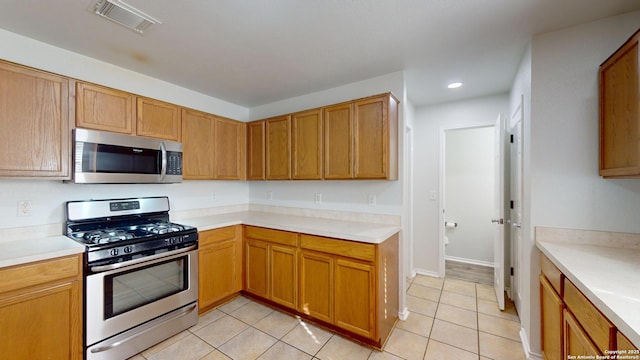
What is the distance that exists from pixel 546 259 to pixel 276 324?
7.48 feet

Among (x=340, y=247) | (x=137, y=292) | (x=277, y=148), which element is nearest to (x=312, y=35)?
(x=277, y=148)

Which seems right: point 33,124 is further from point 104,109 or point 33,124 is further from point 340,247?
point 340,247

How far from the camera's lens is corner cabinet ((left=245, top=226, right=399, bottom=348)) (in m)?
2.06

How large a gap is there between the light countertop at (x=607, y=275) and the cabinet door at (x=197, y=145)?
319cm

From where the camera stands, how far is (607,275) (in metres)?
1.23

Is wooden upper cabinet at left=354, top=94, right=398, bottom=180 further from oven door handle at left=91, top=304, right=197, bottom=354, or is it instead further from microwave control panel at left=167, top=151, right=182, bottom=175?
oven door handle at left=91, top=304, right=197, bottom=354

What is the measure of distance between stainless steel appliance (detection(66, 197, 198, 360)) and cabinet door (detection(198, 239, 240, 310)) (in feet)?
0.39

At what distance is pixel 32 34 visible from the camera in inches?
74.9

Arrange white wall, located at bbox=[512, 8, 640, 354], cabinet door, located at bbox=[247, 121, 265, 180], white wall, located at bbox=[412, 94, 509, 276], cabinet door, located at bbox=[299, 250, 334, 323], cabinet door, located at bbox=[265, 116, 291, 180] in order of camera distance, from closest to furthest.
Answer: white wall, located at bbox=[512, 8, 640, 354] < cabinet door, located at bbox=[299, 250, 334, 323] < cabinet door, located at bbox=[265, 116, 291, 180] < cabinet door, located at bbox=[247, 121, 265, 180] < white wall, located at bbox=[412, 94, 509, 276]

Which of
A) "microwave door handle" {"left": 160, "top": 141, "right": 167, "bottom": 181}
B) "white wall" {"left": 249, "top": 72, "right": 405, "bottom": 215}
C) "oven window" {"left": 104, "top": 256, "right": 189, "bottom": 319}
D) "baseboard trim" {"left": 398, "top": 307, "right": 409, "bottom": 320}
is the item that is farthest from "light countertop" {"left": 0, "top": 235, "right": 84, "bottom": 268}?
"baseboard trim" {"left": 398, "top": 307, "right": 409, "bottom": 320}

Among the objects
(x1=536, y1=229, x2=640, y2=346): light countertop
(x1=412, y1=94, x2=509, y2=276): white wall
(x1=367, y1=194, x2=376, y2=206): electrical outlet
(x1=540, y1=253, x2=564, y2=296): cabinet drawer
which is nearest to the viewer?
(x1=536, y1=229, x2=640, y2=346): light countertop

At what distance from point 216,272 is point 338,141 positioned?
1.92 m

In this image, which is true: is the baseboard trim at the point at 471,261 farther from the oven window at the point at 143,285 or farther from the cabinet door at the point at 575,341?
the oven window at the point at 143,285

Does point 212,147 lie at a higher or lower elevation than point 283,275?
higher
